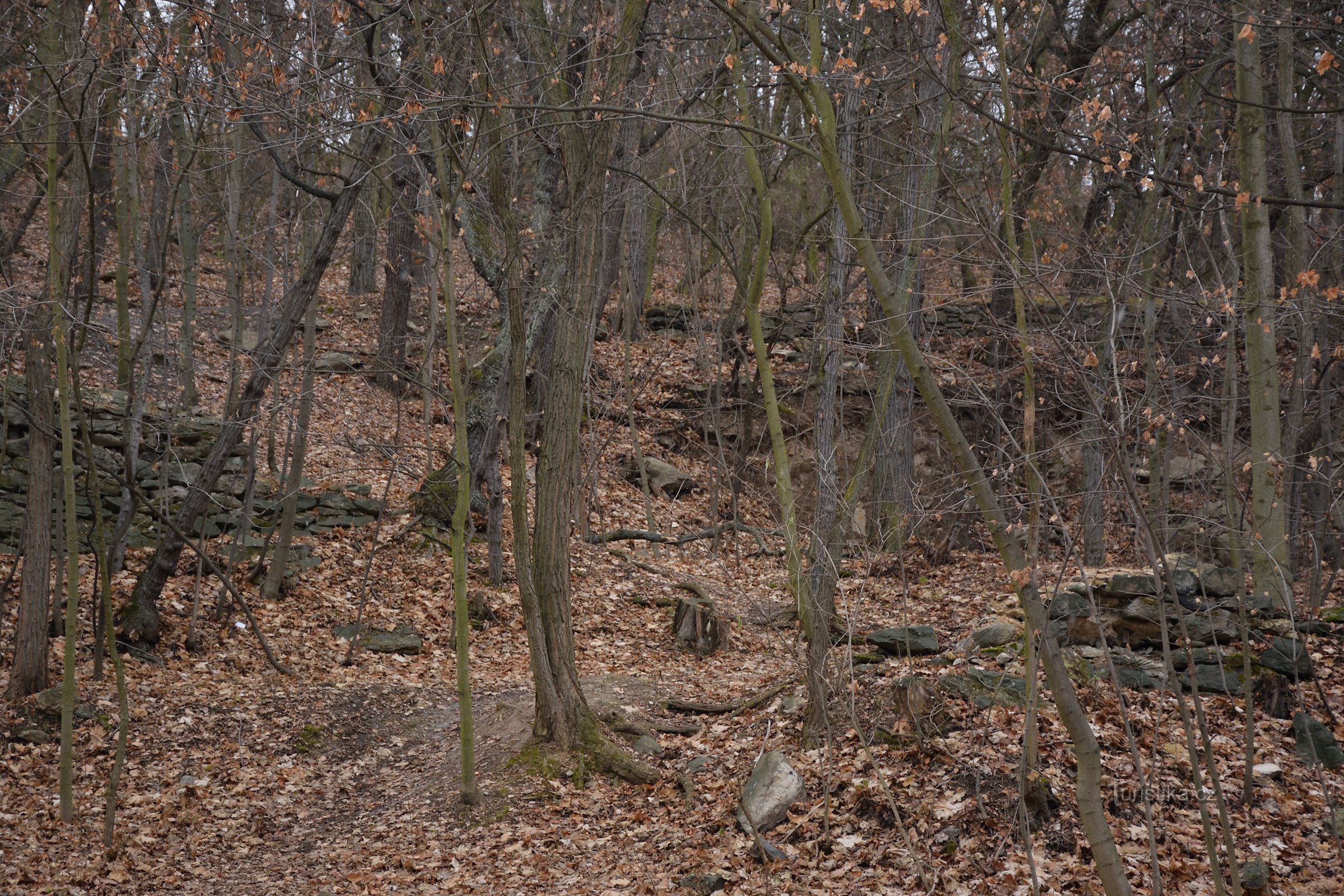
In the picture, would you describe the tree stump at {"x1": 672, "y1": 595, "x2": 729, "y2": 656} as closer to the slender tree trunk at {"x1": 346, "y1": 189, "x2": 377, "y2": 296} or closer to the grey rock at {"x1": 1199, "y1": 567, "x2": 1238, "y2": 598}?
the grey rock at {"x1": 1199, "y1": 567, "x2": 1238, "y2": 598}

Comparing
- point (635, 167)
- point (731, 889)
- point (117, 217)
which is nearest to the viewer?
point (731, 889)

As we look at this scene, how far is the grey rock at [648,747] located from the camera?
647 cm

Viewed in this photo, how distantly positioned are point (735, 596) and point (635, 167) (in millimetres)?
5859

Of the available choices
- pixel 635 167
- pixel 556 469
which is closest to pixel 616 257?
pixel 635 167

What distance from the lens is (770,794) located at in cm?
532

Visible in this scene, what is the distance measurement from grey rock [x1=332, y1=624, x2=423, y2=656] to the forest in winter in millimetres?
51

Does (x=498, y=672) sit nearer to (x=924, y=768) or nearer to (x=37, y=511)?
(x=37, y=511)

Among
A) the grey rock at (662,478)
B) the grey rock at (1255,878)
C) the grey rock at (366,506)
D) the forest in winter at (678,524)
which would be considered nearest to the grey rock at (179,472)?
the forest in winter at (678,524)

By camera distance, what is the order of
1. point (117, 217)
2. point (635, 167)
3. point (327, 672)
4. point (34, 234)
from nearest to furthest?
1. point (327, 672)
2. point (117, 217)
3. point (635, 167)
4. point (34, 234)

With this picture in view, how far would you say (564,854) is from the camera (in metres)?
5.38

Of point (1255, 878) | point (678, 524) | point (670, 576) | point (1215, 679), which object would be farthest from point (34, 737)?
point (1215, 679)

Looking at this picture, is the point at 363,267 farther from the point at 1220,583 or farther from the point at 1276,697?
the point at 1276,697

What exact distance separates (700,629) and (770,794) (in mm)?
3863

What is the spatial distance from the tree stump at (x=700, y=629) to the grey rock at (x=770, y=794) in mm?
3563
